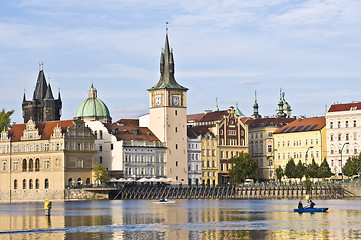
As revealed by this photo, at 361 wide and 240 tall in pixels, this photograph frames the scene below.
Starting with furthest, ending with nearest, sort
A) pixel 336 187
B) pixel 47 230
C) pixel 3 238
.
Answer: pixel 336 187 < pixel 47 230 < pixel 3 238

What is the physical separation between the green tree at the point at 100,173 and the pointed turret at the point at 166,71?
25.5 metres

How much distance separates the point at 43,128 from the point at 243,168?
130ft

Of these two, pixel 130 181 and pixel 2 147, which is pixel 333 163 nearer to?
pixel 130 181

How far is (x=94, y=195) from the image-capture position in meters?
172

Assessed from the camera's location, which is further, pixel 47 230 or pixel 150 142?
pixel 150 142

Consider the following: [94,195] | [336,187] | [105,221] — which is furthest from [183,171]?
[105,221]

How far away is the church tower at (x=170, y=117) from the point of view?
626ft

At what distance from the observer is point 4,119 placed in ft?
634

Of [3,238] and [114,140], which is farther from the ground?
[114,140]

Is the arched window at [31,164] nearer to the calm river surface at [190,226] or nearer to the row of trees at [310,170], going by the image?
the row of trees at [310,170]

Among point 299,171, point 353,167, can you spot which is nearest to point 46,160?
point 299,171

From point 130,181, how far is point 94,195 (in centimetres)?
869

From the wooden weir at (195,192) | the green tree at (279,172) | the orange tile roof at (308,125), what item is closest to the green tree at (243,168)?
the green tree at (279,172)

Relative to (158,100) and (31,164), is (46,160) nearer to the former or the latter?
(31,164)
